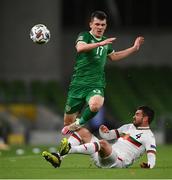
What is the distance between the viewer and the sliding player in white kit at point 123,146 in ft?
44.8

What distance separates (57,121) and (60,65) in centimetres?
273

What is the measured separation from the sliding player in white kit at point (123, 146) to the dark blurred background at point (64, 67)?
1399 cm

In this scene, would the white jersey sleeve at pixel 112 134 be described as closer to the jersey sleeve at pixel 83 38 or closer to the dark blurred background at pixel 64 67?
the jersey sleeve at pixel 83 38

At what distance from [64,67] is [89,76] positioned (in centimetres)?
1840

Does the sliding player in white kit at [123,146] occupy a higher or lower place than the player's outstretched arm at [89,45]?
lower

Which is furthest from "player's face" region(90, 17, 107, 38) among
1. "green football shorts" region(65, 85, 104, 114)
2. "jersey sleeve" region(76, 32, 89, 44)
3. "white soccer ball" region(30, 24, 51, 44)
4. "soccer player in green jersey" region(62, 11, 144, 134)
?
"white soccer ball" region(30, 24, 51, 44)

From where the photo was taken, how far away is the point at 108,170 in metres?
13.6

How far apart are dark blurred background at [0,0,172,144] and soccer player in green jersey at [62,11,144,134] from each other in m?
13.0

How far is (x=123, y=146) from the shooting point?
14.0 m

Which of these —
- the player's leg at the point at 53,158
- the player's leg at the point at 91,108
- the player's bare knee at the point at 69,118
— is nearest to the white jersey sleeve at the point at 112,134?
the player's leg at the point at 91,108

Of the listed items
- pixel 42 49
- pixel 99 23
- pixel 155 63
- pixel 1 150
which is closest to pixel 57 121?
pixel 42 49

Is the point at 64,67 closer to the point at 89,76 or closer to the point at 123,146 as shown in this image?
the point at 89,76

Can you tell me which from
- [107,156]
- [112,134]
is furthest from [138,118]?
[107,156]

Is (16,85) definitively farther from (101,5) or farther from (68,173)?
(68,173)
